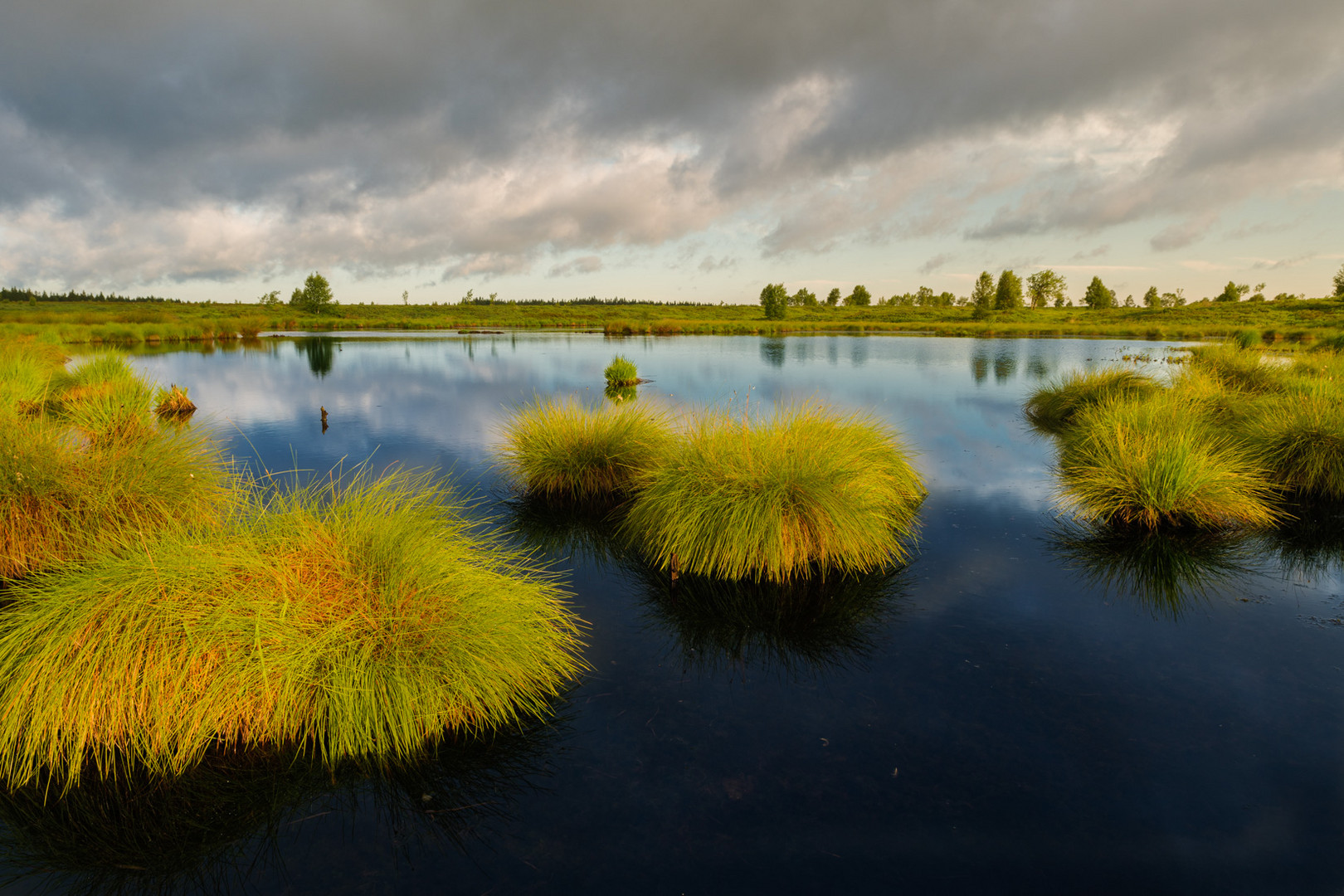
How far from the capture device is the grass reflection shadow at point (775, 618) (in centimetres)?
549


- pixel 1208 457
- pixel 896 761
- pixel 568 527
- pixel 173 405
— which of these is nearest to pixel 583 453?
pixel 568 527

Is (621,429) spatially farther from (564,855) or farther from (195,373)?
(195,373)

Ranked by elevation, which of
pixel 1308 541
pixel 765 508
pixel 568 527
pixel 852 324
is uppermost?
pixel 852 324

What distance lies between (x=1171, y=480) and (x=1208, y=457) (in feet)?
3.74

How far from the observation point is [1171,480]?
868cm

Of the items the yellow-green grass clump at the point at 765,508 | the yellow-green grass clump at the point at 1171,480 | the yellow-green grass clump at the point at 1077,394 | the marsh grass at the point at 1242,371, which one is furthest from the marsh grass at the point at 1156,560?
the marsh grass at the point at 1242,371

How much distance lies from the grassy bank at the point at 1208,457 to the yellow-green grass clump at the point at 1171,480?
0.02 m

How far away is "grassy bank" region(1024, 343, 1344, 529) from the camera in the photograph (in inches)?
344

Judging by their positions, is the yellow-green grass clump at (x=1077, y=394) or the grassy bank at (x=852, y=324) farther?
Answer: the grassy bank at (x=852, y=324)

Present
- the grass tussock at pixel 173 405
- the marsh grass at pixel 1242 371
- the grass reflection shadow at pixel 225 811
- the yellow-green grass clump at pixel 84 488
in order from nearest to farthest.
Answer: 1. the grass reflection shadow at pixel 225 811
2. the yellow-green grass clump at pixel 84 488
3. the marsh grass at pixel 1242 371
4. the grass tussock at pixel 173 405

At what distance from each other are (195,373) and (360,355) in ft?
31.0

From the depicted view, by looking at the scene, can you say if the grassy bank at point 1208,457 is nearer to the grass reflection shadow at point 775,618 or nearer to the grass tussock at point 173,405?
the grass reflection shadow at point 775,618

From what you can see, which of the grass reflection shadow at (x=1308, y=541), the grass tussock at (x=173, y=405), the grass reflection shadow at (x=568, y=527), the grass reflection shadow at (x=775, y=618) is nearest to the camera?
the grass reflection shadow at (x=775, y=618)

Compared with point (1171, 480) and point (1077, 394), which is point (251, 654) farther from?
point (1077, 394)
